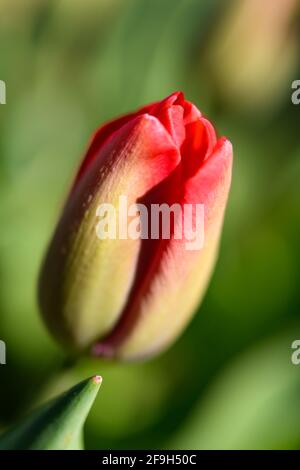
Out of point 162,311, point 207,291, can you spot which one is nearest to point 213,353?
point 207,291

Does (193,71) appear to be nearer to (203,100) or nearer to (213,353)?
(203,100)

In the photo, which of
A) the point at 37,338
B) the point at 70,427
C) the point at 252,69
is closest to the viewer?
the point at 70,427
